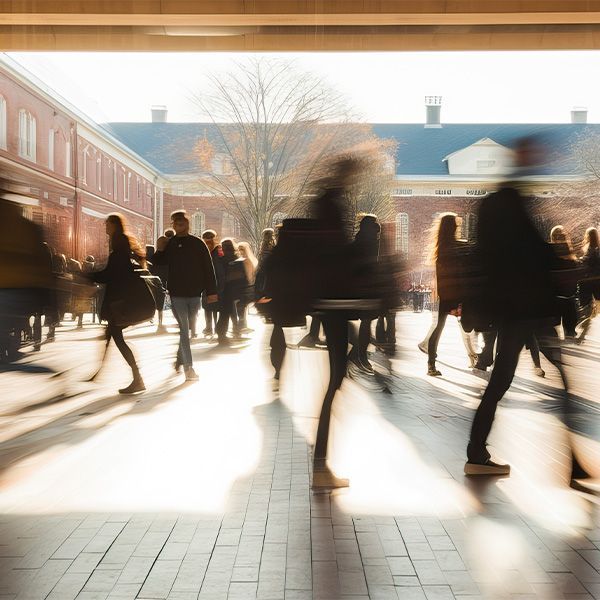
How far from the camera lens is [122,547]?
3.84 meters

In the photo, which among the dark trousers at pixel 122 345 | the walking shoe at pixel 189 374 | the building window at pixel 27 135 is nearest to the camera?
the dark trousers at pixel 122 345

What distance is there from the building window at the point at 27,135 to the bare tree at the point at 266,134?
19.5 feet

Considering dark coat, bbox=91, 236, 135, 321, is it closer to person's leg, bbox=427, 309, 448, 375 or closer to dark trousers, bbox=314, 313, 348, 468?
person's leg, bbox=427, 309, 448, 375

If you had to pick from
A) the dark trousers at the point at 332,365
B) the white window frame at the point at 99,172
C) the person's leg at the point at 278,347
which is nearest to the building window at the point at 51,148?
the white window frame at the point at 99,172

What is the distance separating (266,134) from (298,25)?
1778cm

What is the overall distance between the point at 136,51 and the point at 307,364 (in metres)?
5.21

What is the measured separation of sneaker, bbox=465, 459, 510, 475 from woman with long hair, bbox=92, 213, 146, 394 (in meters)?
4.28

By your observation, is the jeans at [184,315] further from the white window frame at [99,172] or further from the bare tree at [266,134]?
the white window frame at [99,172]

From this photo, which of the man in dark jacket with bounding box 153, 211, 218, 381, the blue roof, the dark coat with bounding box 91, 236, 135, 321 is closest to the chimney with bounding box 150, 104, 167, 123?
Answer: the blue roof

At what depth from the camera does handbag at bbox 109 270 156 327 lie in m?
8.45

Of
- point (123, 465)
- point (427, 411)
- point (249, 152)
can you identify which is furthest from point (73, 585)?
point (249, 152)

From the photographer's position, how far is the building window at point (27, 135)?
29562mm

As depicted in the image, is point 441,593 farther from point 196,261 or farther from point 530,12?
point 530,12

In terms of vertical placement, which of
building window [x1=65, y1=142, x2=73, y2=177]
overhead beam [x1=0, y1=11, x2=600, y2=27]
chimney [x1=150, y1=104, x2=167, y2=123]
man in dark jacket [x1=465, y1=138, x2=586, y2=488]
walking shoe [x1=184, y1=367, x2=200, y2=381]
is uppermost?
chimney [x1=150, y1=104, x2=167, y2=123]
